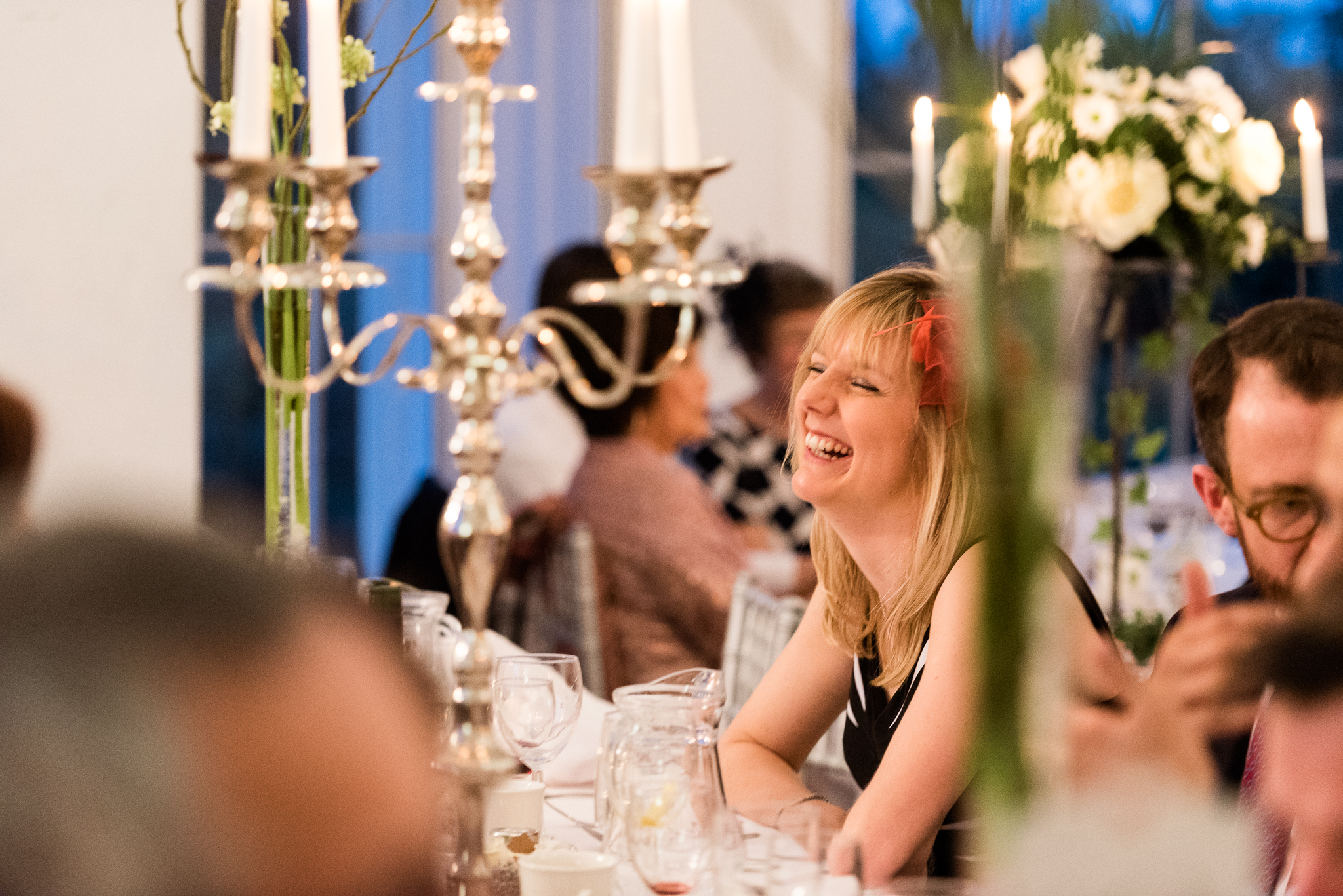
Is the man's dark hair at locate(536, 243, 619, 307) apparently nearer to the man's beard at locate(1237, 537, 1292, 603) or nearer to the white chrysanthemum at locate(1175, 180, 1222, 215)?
the white chrysanthemum at locate(1175, 180, 1222, 215)

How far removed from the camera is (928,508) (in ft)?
5.50

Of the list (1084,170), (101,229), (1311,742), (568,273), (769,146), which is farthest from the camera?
(769,146)

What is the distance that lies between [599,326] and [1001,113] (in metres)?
2.46

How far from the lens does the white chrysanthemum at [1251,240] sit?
6.72 feet

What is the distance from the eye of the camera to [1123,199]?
196 centimetres

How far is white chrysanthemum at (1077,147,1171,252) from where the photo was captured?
1.95 m

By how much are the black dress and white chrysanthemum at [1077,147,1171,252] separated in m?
0.58

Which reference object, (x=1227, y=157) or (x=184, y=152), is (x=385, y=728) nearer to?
(x=1227, y=157)

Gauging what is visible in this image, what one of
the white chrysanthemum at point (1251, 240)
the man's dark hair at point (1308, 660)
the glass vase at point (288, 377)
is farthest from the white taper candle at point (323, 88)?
the white chrysanthemum at point (1251, 240)

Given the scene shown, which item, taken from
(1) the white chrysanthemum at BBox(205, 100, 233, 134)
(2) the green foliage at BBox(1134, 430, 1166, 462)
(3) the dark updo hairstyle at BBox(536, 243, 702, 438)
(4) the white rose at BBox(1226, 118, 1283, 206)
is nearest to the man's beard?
(2) the green foliage at BBox(1134, 430, 1166, 462)

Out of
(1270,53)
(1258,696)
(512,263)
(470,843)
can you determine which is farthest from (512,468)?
(1270,53)

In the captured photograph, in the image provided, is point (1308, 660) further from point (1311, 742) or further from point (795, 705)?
point (795, 705)

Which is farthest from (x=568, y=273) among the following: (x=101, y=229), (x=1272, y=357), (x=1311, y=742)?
(x=1311, y=742)

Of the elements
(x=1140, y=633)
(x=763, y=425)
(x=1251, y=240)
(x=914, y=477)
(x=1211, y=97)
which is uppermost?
(x=1211, y=97)
